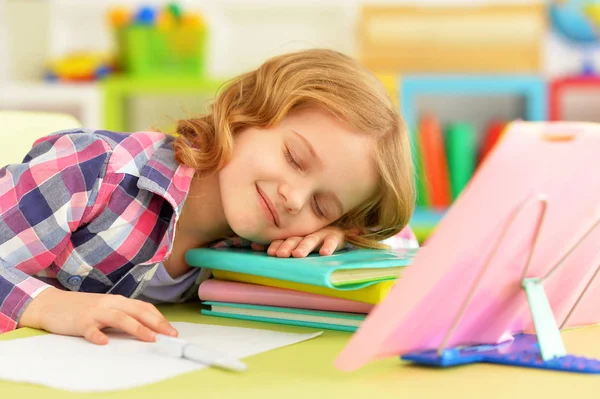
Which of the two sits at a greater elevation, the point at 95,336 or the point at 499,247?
the point at 499,247

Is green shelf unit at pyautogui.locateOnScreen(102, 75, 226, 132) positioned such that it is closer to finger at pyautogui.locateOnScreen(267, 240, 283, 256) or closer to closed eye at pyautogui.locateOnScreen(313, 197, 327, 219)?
closed eye at pyautogui.locateOnScreen(313, 197, 327, 219)

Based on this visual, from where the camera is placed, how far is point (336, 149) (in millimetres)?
1086

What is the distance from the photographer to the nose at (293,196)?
1.07 metres

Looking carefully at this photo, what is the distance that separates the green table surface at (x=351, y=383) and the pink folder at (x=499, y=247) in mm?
22

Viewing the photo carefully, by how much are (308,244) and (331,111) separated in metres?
0.20

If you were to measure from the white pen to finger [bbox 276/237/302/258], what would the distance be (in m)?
0.26

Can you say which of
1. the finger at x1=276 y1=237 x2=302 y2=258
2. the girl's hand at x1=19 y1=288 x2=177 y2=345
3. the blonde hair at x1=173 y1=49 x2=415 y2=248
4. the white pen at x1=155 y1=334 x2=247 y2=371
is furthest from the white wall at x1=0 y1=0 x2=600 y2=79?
the white pen at x1=155 y1=334 x2=247 y2=371

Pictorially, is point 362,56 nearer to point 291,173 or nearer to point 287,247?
point 291,173

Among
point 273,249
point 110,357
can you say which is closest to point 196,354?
point 110,357

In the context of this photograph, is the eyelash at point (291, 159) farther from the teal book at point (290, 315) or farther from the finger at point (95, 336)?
the finger at point (95, 336)

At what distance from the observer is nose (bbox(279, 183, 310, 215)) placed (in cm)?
107

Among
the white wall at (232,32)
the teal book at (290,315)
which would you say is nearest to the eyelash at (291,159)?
the teal book at (290,315)

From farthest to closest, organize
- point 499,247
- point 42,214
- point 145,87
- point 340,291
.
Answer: point 145,87 → point 42,214 → point 340,291 → point 499,247

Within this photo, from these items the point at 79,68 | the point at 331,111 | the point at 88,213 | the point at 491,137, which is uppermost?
the point at 331,111
